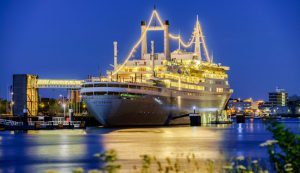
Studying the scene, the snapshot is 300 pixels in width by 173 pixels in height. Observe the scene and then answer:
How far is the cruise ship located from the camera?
3942 inches

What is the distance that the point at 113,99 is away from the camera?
3880 inches

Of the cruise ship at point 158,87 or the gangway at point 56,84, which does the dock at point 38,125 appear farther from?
the gangway at point 56,84

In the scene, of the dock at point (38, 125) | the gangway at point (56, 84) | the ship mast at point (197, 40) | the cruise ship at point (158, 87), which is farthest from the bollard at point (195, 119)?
the gangway at point (56, 84)

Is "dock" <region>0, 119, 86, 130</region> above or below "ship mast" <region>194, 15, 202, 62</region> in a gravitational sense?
below

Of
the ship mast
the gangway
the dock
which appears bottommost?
the dock

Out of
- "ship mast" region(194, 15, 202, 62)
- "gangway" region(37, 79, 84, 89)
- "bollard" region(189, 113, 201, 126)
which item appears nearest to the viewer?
"bollard" region(189, 113, 201, 126)

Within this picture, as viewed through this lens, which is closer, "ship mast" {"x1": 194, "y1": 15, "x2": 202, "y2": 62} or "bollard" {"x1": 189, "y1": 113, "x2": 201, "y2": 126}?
"bollard" {"x1": 189, "y1": 113, "x2": 201, "y2": 126}

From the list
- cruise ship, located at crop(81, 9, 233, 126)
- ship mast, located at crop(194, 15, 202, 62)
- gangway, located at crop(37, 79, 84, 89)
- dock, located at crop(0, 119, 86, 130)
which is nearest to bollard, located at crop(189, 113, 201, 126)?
cruise ship, located at crop(81, 9, 233, 126)

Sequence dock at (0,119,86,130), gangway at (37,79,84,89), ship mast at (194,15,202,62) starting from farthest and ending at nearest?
ship mast at (194,15,202,62) → gangway at (37,79,84,89) → dock at (0,119,86,130)

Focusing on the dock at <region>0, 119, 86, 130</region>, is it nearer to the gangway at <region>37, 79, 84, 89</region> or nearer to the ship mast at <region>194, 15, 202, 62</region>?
the gangway at <region>37, 79, 84, 89</region>

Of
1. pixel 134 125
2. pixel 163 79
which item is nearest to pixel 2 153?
pixel 134 125

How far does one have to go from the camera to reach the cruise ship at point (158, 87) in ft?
328

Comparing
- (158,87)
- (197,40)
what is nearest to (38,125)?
(158,87)

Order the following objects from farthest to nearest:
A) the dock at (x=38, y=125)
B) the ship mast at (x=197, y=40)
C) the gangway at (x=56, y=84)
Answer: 1. the ship mast at (x=197, y=40)
2. the gangway at (x=56, y=84)
3. the dock at (x=38, y=125)
